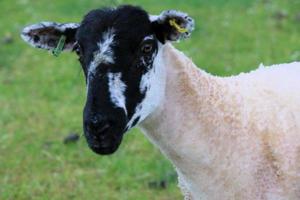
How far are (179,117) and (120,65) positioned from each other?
1.97 feet

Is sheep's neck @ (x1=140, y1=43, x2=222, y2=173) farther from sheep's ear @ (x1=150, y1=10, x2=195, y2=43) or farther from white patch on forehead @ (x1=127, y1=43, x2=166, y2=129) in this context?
sheep's ear @ (x1=150, y1=10, x2=195, y2=43)

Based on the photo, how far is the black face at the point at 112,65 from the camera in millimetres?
4070

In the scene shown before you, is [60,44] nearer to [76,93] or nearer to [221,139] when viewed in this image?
[221,139]

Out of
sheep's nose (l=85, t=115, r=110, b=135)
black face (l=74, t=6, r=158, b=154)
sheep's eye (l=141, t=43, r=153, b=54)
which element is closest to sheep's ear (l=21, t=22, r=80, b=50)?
black face (l=74, t=6, r=158, b=154)

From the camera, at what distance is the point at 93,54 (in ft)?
13.9

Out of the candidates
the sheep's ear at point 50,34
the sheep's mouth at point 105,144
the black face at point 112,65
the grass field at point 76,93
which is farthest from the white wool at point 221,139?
the grass field at point 76,93

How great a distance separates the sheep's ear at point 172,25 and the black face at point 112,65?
5 centimetres

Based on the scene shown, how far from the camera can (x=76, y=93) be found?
9500mm

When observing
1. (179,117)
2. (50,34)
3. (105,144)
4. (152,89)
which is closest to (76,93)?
(50,34)

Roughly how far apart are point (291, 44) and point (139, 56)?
6.51 metres

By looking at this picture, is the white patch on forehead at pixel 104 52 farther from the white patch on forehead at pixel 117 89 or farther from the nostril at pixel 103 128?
Answer: the nostril at pixel 103 128

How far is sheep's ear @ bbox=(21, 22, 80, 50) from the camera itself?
4.66 m

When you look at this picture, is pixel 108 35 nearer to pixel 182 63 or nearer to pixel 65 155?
pixel 182 63

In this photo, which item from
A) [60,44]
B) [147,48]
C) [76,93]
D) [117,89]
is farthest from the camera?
[76,93]
